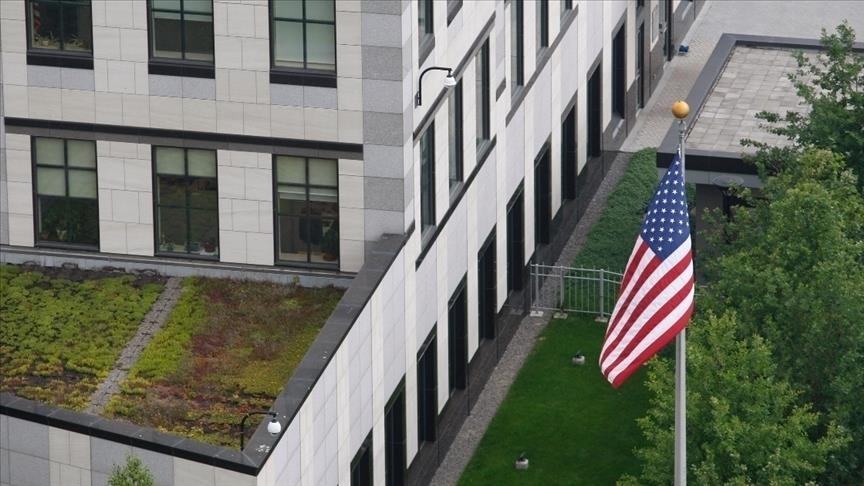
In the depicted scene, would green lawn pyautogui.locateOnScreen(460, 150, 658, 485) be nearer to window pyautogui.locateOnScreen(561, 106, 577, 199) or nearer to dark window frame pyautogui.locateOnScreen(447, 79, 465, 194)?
window pyautogui.locateOnScreen(561, 106, 577, 199)

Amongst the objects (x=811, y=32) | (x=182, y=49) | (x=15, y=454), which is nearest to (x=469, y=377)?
(x=182, y=49)

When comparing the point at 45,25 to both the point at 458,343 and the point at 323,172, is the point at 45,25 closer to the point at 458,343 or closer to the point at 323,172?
the point at 323,172

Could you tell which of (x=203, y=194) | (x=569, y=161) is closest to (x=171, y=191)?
(x=203, y=194)

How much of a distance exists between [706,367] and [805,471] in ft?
10.2

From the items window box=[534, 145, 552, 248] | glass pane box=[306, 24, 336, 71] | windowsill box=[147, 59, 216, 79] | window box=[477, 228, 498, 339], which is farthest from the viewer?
window box=[534, 145, 552, 248]

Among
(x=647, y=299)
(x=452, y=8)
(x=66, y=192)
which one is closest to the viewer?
(x=647, y=299)

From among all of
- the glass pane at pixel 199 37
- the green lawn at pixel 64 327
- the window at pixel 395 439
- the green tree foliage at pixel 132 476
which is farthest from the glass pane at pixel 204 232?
the green tree foliage at pixel 132 476

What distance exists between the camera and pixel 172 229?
60156 millimetres

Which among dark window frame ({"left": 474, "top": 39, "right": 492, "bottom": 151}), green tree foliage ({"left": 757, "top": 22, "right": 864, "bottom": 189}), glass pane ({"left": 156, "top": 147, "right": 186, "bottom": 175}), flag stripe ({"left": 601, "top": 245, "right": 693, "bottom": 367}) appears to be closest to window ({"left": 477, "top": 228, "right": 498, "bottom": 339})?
dark window frame ({"left": 474, "top": 39, "right": 492, "bottom": 151})

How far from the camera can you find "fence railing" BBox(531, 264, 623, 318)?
7306 centimetres

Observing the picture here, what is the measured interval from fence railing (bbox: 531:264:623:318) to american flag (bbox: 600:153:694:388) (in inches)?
986

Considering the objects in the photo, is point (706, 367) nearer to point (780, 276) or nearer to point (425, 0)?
point (780, 276)

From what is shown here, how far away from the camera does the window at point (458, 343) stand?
65188 millimetres

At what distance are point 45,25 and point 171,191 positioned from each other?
16.5 ft
